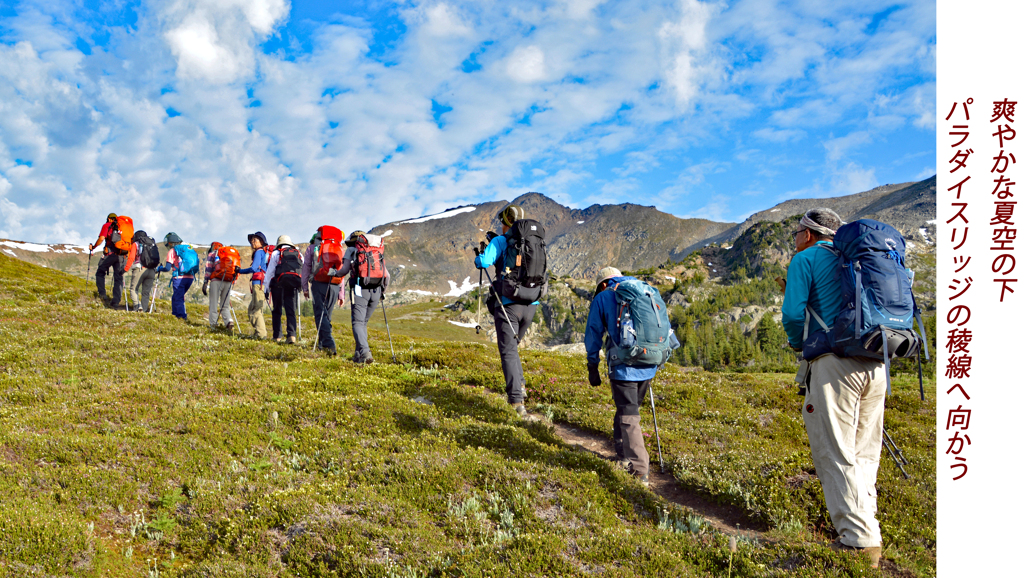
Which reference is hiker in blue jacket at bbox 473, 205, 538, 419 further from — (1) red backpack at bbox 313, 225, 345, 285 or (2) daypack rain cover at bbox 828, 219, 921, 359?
(1) red backpack at bbox 313, 225, 345, 285

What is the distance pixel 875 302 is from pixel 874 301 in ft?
0.05

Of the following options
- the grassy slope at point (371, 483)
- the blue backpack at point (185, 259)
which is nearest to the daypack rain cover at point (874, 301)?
the grassy slope at point (371, 483)

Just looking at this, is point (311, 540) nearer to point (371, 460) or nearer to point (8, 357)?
point (371, 460)

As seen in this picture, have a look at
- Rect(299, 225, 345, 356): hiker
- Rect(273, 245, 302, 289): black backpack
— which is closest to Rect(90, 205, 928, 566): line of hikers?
Rect(299, 225, 345, 356): hiker

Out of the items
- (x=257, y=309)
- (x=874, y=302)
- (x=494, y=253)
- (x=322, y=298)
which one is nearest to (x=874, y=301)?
(x=874, y=302)

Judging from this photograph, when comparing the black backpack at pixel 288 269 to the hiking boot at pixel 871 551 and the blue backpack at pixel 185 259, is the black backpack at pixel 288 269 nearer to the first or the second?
the blue backpack at pixel 185 259

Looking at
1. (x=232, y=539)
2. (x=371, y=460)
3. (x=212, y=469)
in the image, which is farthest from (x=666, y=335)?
(x=212, y=469)

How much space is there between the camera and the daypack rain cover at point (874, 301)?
5.62m

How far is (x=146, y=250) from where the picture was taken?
80.0 ft

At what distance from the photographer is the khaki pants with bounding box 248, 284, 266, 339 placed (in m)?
21.0

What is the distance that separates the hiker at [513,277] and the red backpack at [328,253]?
6.92 metres

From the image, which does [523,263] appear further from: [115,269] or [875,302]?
[115,269]

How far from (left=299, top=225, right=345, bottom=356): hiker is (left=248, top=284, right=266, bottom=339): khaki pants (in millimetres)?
4684

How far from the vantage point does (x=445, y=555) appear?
635 centimetres
